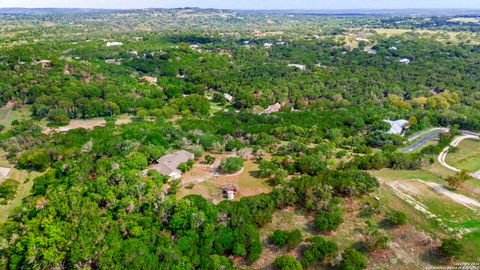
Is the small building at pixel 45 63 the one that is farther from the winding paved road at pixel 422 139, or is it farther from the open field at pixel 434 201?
the winding paved road at pixel 422 139

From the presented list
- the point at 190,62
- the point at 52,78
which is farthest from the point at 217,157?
the point at 190,62

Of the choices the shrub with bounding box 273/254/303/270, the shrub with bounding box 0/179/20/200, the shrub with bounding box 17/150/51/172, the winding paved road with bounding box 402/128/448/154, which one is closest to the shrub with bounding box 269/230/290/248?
the shrub with bounding box 273/254/303/270

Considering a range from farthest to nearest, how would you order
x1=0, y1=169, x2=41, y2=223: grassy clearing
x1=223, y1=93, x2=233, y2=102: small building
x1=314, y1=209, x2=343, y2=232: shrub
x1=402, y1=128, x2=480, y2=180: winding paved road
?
x1=223, y1=93, x2=233, y2=102: small building
x1=402, y1=128, x2=480, y2=180: winding paved road
x1=0, y1=169, x2=41, y2=223: grassy clearing
x1=314, y1=209, x2=343, y2=232: shrub

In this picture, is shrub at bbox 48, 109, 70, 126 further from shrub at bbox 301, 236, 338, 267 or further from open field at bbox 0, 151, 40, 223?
shrub at bbox 301, 236, 338, 267

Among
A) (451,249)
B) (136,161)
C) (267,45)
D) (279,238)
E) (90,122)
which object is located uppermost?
(267,45)

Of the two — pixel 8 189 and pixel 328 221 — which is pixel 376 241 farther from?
pixel 8 189

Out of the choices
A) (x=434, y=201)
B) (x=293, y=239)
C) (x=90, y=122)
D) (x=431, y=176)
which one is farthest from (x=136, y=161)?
(x=431, y=176)
